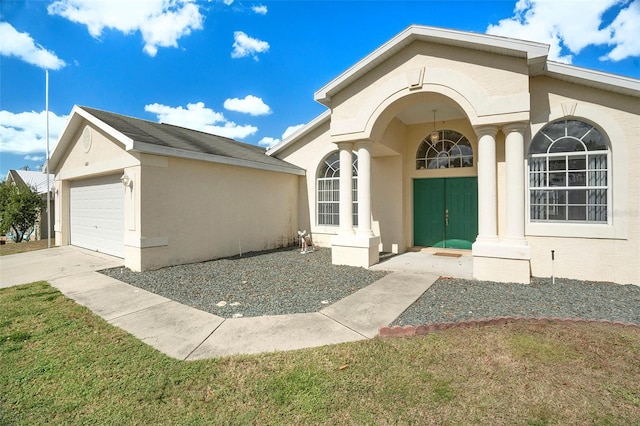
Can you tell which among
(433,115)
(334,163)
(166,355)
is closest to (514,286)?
(433,115)

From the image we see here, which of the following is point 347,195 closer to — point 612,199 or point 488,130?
point 488,130

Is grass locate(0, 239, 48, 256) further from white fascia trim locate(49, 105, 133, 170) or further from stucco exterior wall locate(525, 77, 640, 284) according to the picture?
stucco exterior wall locate(525, 77, 640, 284)

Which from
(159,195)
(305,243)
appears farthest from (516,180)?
(159,195)

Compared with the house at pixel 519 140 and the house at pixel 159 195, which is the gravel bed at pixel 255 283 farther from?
the house at pixel 519 140

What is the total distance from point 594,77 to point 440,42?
11.1 ft

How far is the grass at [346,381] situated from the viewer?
103 inches

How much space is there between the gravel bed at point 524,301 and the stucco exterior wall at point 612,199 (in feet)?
1.48

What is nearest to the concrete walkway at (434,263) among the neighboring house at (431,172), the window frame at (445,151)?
the neighboring house at (431,172)

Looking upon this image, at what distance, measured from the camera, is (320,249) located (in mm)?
11414

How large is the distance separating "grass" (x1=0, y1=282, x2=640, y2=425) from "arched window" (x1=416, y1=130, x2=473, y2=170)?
21.1 feet

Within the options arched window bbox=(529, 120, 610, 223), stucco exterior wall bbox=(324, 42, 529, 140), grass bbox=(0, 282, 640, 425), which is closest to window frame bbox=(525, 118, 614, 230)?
arched window bbox=(529, 120, 610, 223)

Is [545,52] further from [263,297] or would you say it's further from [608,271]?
[263,297]

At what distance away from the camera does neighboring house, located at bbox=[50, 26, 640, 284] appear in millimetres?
6590

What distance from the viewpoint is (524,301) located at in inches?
210
